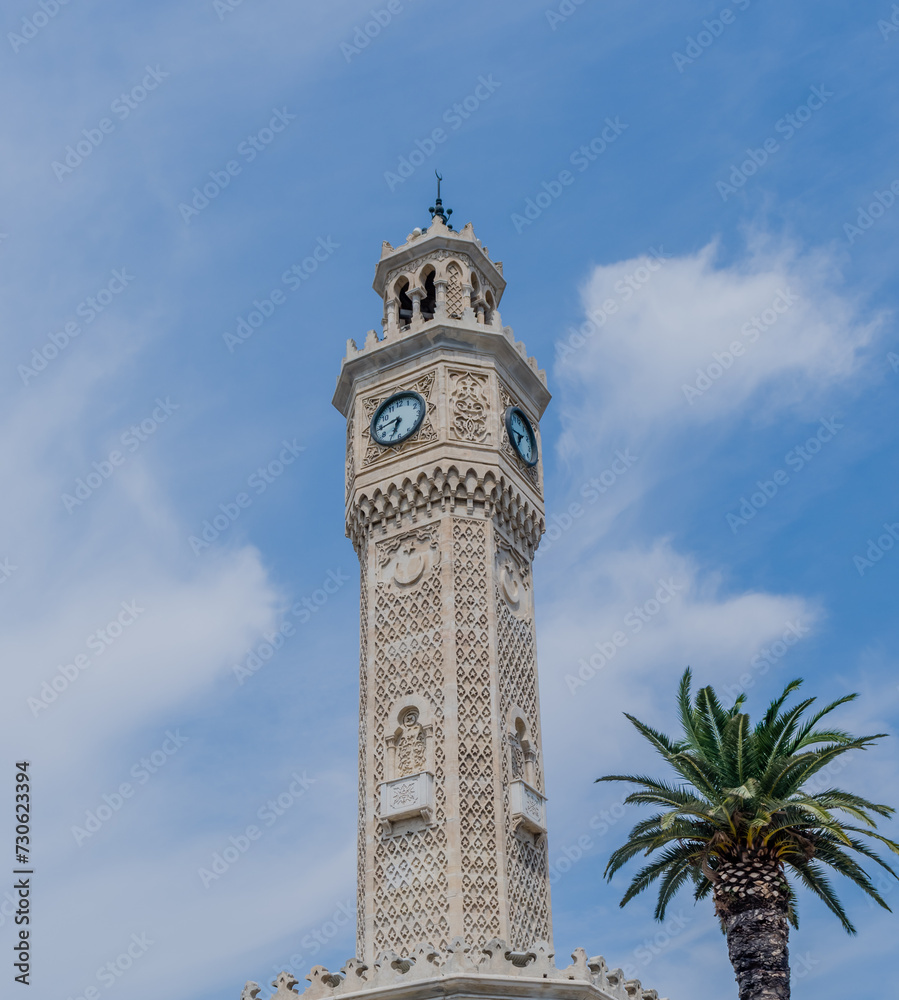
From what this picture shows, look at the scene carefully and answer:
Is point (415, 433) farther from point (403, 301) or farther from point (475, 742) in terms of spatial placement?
point (475, 742)

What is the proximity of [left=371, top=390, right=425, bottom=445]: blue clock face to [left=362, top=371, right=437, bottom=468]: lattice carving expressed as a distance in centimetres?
10

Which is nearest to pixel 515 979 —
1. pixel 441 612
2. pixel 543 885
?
pixel 543 885

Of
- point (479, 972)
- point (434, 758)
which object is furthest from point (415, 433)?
point (479, 972)

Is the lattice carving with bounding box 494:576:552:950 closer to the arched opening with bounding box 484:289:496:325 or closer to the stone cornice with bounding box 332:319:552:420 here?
the stone cornice with bounding box 332:319:552:420

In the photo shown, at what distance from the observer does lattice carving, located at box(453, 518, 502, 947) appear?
74.0 ft

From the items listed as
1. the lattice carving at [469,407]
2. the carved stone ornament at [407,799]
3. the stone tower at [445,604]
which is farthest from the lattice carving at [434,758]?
the lattice carving at [469,407]

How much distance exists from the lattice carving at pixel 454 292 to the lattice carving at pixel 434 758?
567 centimetres

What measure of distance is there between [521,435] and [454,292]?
368cm

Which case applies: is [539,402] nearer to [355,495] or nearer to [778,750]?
[355,495]

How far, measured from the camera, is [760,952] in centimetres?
1955

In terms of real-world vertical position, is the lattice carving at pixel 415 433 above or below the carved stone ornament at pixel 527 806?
above

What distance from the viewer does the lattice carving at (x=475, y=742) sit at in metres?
22.5

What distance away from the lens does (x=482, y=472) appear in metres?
26.5

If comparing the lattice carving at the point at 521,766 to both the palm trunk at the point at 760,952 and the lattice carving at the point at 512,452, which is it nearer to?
the lattice carving at the point at 512,452
